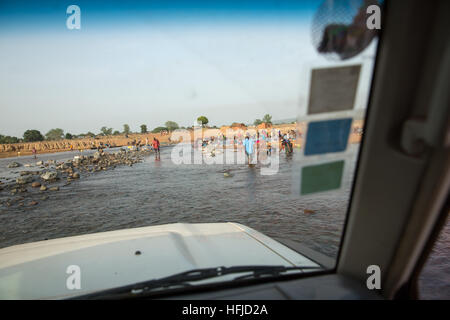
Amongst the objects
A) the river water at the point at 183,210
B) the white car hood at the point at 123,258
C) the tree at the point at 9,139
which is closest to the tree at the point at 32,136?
the tree at the point at 9,139

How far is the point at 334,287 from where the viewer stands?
165cm

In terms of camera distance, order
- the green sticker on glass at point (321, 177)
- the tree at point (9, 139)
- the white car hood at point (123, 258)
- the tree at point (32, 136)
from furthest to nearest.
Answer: the tree at point (32, 136) → the tree at point (9, 139) → the white car hood at point (123, 258) → the green sticker on glass at point (321, 177)

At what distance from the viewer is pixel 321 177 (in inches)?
62.2

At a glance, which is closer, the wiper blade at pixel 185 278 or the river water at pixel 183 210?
the wiper blade at pixel 185 278

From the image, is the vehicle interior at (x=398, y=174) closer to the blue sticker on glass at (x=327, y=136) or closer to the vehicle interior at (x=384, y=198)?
the vehicle interior at (x=384, y=198)

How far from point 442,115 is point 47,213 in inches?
403

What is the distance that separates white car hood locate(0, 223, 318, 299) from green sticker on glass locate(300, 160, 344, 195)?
698mm

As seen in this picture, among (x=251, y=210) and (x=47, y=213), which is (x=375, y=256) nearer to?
(x=251, y=210)

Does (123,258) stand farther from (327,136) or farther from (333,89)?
(333,89)

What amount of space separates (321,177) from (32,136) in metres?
101

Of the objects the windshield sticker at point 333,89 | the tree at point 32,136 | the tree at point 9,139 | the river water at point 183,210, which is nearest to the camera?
the windshield sticker at point 333,89

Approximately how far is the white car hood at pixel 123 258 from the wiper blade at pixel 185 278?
3.4 inches

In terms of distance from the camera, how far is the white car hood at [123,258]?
1.80 m

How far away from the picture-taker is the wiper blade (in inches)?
64.2
